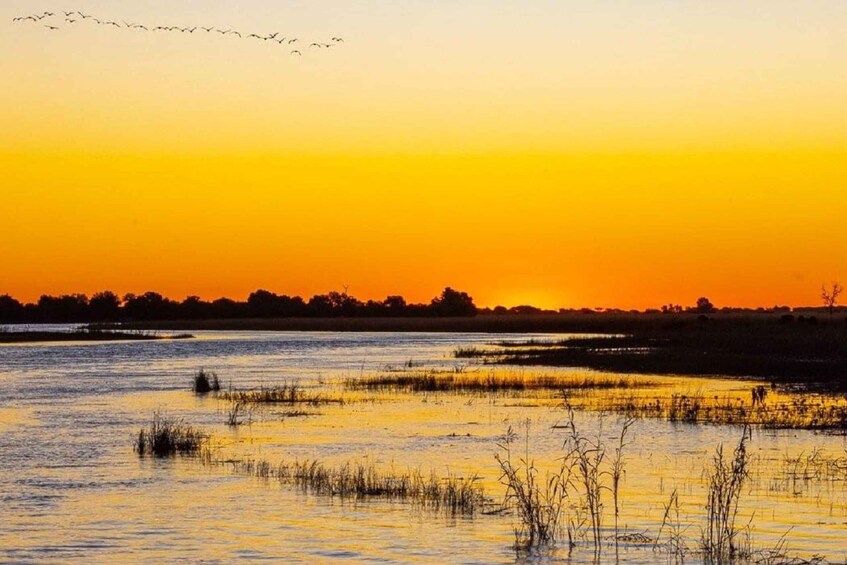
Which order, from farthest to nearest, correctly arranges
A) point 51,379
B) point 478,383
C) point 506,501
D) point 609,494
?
point 51,379 → point 478,383 → point 609,494 → point 506,501

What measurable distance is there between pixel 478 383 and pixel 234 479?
79.0 ft

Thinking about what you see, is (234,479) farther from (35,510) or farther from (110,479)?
(35,510)

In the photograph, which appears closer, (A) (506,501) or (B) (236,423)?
(A) (506,501)

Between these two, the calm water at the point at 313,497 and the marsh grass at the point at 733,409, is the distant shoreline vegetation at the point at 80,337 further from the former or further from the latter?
the marsh grass at the point at 733,409

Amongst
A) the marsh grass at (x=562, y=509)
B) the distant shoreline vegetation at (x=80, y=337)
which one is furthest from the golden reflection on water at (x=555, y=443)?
the distant shoreline vegetation at (x=80, y=337)

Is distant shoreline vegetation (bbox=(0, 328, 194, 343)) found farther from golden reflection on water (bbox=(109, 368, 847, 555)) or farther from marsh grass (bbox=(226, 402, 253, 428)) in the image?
marsh grass (bbox=(226, 402, 253, 428))

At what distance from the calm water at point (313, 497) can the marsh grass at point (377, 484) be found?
478 mm

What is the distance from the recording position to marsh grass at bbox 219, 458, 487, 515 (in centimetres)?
2008

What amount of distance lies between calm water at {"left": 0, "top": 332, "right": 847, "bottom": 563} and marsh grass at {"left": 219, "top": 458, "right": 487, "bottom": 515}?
0.48m

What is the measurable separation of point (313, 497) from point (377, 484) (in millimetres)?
1249

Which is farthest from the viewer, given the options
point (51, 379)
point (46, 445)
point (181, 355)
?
point (181, 355)

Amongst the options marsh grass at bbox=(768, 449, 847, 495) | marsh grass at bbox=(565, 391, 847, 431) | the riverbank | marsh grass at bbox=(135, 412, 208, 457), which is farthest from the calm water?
the riverbank

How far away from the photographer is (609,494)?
21.2 meters

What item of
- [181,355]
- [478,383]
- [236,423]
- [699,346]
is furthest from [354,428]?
[181,355]
